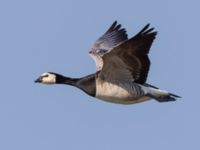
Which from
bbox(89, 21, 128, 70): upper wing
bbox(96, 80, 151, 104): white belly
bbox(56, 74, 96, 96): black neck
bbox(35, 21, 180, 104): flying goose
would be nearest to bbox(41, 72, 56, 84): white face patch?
bbox(56, 74, 96, 96): black neck

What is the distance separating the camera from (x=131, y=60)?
19.3 m

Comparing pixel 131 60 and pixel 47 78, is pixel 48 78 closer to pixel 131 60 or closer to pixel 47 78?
pixel 47 78

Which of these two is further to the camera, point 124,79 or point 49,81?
point 49,81

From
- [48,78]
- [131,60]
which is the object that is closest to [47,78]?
[48,78]

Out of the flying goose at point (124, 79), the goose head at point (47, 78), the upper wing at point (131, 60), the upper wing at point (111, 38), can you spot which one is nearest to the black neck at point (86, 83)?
the flying goose at point (124, 79)

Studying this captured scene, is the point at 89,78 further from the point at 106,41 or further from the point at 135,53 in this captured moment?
the point at 106,41

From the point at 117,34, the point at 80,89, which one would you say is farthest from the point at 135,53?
the point at 117,34

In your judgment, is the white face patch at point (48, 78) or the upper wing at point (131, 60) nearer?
the upper wing at point (131, 60)

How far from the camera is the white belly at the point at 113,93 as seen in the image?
775 inches

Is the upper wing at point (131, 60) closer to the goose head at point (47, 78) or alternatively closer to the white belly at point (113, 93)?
the white belly at point (113, 93)

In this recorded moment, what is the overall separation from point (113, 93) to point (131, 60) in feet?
3.08

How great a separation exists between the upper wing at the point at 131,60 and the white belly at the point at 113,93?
0.16 metres

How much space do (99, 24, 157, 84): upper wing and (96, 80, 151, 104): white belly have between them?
162mm

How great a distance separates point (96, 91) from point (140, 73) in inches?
43.0
